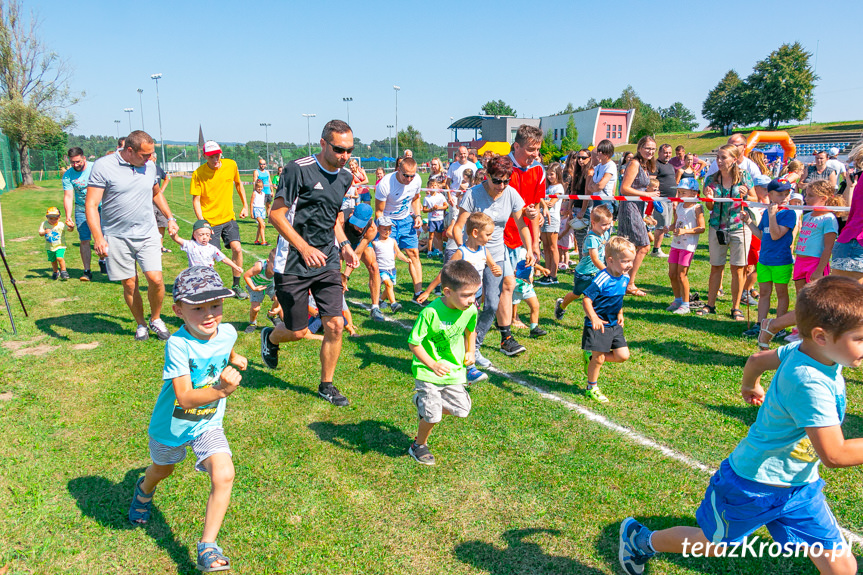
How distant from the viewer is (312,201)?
4941 millimetres

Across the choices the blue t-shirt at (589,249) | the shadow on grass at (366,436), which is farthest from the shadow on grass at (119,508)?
the blue t-shirt at (589,249)

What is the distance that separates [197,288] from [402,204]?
5848mm

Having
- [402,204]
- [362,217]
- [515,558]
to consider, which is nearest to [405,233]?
[402,204]

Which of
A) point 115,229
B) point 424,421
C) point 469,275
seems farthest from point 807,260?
point 115,229

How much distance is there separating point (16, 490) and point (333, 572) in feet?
7.94

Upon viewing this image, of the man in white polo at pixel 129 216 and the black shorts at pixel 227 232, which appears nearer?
the man in white polo at pixel 129 216

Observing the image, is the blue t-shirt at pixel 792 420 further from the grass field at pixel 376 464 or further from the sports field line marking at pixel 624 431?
the sports field line marking at pixel 624 431

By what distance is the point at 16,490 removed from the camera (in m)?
3.84

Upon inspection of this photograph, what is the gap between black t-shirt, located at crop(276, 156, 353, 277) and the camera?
15.8 ft

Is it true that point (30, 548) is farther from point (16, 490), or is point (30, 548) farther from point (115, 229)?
point (115, 229)

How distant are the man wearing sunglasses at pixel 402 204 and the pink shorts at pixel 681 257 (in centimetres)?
383

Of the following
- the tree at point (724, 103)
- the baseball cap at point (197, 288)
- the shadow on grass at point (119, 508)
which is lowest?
the shadow on grass at point (119, 508)

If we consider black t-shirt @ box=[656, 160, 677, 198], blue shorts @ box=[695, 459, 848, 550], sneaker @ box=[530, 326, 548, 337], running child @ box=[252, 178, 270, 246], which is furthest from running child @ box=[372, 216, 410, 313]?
running child @ box=[252, 178, 270, 246]

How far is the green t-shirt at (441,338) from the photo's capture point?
4.03m
